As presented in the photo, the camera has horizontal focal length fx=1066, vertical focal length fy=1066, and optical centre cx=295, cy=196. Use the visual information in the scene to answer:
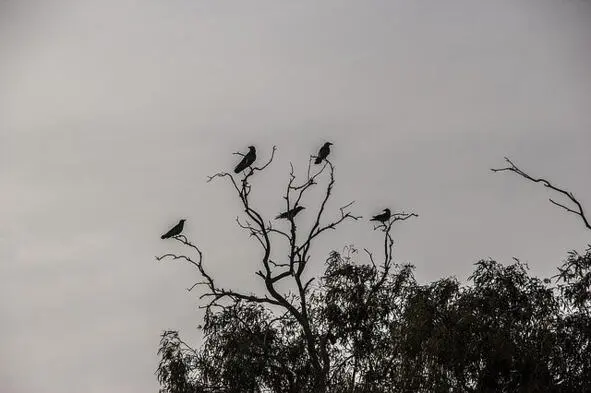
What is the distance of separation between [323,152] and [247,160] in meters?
1.78

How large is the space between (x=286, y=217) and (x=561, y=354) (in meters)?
5.55

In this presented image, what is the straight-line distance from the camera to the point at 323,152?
1970 cm

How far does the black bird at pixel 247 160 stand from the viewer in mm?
18422

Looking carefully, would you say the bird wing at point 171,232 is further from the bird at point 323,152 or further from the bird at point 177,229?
the bird at point 323,152

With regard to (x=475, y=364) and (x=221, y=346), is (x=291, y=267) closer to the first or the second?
(x=221, y=346)

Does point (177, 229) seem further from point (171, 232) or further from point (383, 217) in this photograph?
point (383, 217)

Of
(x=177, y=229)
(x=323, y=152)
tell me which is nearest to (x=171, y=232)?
(x=177, y=229)

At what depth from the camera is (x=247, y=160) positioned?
731 inches

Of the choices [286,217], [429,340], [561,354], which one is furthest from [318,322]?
[561,354]

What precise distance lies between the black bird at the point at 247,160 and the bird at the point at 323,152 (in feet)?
3.81

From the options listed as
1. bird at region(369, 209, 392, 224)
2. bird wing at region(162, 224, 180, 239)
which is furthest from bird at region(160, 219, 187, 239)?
bird at region(369, 209, 392, 224)

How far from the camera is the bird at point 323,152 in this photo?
19094mm

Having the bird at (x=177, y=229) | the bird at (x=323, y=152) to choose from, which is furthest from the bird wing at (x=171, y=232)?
the bird at (x=323, y=152)

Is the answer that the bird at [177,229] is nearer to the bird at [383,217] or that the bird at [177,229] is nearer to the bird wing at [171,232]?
the bird wing at [171,232]
